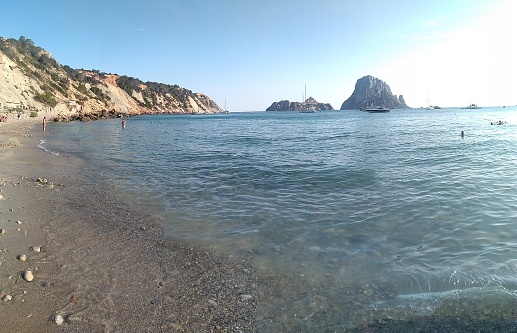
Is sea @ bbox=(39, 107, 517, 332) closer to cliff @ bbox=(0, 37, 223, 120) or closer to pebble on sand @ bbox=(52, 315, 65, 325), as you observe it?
pebble on sand @ bbox=(52, 315, 65, 325)

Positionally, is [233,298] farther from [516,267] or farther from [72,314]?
[516,267]

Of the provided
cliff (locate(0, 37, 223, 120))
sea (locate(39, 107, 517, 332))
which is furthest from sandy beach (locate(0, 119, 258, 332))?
cliff (locate(0, 37, 223, 120))

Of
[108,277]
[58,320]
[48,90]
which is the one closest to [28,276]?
[108,277]

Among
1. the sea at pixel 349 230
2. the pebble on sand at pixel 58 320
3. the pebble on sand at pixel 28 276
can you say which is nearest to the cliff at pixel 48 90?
the sea at pixel 349 230

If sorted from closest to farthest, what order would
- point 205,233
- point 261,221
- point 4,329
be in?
point 4,329 → point 205,233 → point 261,221

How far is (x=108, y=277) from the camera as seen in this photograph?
18.4 ft

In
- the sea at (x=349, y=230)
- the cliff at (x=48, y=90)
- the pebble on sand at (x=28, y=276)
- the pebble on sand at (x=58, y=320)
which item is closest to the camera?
the pebble on sand at (x=58, y=320)

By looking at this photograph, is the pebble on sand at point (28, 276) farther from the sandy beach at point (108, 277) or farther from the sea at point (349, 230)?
the sea at point (349, 230)

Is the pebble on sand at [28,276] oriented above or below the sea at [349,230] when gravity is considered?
above

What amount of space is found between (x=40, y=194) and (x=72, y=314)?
802 centimetres

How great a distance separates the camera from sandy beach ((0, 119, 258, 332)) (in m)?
4.42

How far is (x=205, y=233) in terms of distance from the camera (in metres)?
8.12

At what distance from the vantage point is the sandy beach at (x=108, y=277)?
4.42m

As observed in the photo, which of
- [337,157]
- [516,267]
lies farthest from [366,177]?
[516,267]
